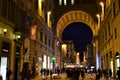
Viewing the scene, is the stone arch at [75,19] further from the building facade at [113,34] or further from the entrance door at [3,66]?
the entrance door at [3,66]

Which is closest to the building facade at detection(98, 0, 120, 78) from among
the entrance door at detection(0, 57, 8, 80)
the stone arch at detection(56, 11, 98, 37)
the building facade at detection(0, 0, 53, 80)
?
the building facade at detection(0, 0, 53, 80)

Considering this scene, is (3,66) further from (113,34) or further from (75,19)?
(75,19)

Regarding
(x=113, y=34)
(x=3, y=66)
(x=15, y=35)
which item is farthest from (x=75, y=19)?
(x=3, y=66)

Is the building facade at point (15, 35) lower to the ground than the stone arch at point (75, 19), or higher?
lower

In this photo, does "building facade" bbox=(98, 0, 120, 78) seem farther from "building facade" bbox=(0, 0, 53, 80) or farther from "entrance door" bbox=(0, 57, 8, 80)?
"entrance door" bbox=(0, 57, 8, 80)

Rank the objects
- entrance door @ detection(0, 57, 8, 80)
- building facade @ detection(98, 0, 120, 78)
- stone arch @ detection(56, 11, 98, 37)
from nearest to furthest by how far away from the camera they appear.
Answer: entrance door @ detection(0, 57, 8, 80) → building facade @ detection(98, 0, 120, 78) → stone arch @ detection(56, 11, 98, 37)

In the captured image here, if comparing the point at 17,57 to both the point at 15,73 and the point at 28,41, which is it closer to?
the point at 15,73

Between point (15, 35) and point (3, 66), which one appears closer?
point (3, 66)

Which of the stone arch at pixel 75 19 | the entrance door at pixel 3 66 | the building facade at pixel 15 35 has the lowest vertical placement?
the entrance door at pixel 3 66

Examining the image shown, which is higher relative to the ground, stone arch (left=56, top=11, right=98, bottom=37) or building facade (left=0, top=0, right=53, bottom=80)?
stone arch (left=56, top=11, right=98, bottom=37)

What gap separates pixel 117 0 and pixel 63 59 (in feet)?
167

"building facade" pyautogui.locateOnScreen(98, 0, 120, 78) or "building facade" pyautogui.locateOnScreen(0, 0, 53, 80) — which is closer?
"building facade" pyautogui.locateOnScreen(0, 0, 53, 80)

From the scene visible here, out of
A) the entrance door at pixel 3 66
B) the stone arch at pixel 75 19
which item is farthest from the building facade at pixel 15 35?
the stone arch at pixel 75 19

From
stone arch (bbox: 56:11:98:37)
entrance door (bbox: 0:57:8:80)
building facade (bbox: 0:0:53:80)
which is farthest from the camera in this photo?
stone arch (bbox: 56:11:98:37)
